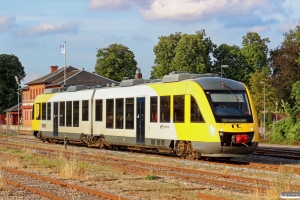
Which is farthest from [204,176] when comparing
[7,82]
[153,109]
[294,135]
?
[7,82]

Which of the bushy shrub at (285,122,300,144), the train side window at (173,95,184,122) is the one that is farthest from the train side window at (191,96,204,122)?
the bushy shrub at (285,122,300,144)

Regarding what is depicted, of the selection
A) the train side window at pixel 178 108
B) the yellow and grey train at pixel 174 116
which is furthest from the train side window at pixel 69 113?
the train side window at pixel 178 108

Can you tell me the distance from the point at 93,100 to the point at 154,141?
689cm

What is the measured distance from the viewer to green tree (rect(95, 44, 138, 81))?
9931 cm

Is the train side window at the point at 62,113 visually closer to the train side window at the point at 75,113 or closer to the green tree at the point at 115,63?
the train side window at the point at 75,113

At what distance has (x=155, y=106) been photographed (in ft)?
77.3

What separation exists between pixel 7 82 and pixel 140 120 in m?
86.3

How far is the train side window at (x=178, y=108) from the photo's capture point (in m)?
21.6

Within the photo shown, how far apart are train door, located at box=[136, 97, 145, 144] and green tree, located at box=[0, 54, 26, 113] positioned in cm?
8410

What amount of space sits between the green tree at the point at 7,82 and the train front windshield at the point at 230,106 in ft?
292

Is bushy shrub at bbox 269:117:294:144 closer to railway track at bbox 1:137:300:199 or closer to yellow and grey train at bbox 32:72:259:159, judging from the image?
yellow and grey train at bbox 32:72:259:159

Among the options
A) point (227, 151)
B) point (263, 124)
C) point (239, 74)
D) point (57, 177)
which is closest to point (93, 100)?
point (227, 151)

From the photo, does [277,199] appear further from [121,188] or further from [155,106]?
[155,106]

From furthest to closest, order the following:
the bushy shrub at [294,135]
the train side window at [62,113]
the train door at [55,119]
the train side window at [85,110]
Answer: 1. the bushy shrub at [294,135]
2. the train door at [55,119]
3. the train side window at [62,113]
4. the train side window at [85,110]
